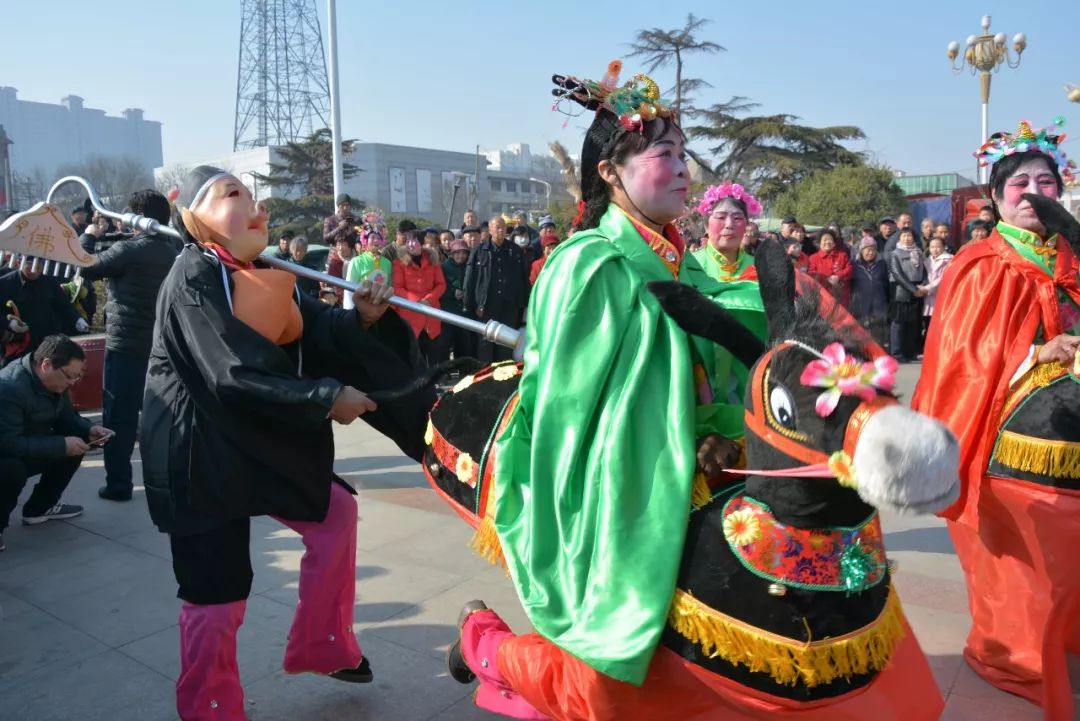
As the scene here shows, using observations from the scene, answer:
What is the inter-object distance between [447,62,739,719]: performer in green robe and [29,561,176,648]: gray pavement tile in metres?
2.05

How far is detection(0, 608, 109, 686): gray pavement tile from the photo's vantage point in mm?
3256

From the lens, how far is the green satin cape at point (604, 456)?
1.85 meters

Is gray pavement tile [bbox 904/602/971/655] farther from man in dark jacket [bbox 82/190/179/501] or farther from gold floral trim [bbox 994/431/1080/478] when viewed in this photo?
man in dark jacket [bbox 82/190/179/501]

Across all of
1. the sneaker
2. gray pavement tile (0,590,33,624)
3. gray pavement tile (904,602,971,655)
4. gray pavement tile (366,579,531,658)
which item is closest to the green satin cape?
gray pavement tile (366,579,531,658)

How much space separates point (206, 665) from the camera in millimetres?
2631

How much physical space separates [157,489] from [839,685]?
201 centimetres

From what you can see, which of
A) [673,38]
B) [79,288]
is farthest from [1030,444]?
[673,38]

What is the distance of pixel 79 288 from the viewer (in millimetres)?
8414

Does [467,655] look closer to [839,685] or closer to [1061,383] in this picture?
[839,685]

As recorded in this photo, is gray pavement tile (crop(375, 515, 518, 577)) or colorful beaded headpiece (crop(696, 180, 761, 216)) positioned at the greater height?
colorful beaded headpiece (crop(696, 180, 761, 216))

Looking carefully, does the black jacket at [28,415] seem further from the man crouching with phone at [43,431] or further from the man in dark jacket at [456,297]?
the man in dark jacket at [456,297]

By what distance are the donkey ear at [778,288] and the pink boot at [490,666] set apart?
1266 millimetres

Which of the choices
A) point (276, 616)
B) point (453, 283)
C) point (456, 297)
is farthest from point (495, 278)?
point (276, 616)

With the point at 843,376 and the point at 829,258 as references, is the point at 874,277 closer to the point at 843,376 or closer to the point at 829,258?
the point at 829,258
